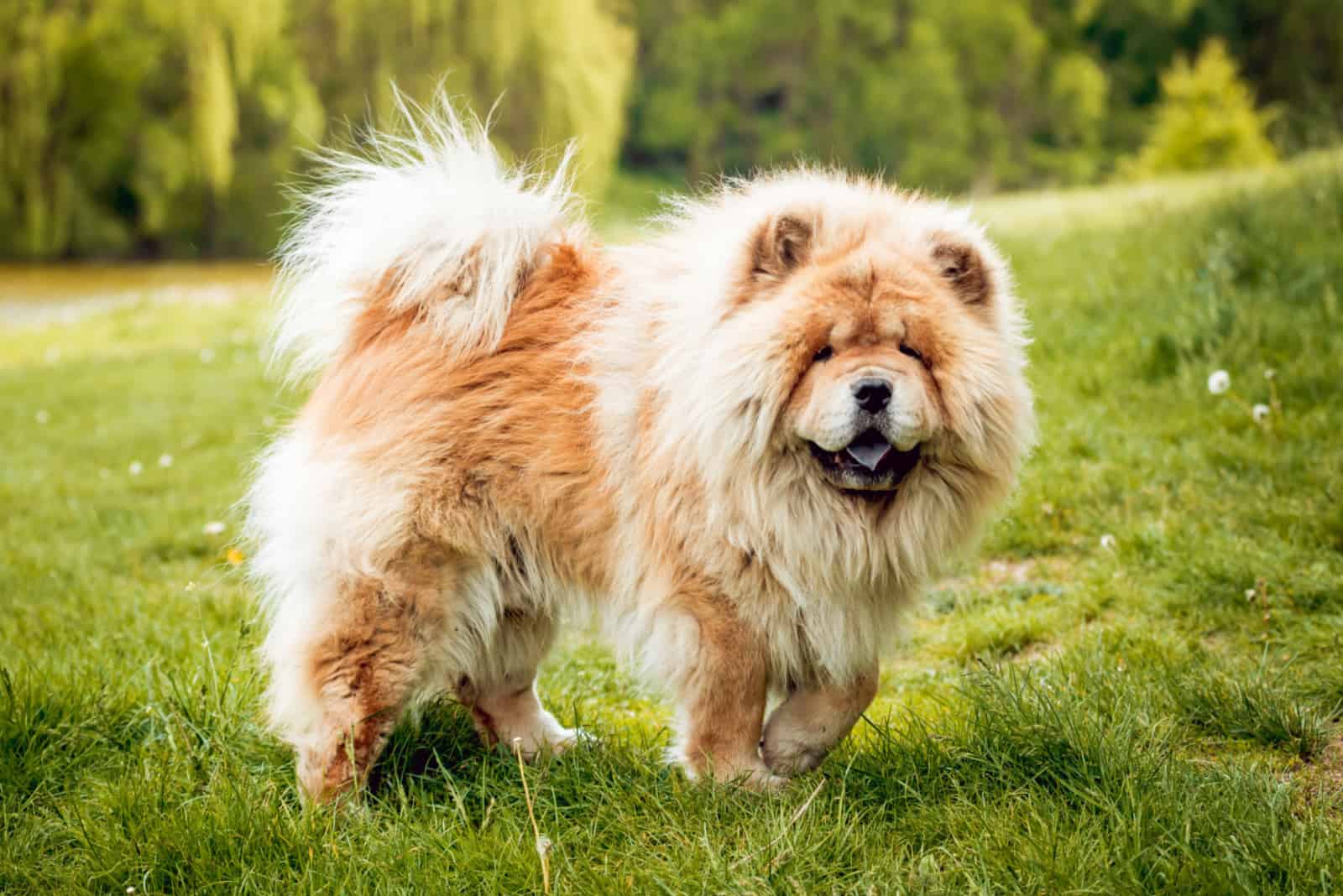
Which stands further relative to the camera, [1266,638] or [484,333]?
[1266,638]

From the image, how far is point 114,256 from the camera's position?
26281 mm

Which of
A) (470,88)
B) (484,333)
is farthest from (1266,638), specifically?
(470,88)

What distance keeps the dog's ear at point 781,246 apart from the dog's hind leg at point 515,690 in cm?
121

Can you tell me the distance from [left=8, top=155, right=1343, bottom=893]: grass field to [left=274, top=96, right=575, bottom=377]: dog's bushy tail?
0.88m

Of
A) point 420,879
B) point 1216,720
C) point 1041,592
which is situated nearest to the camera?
point 420,879

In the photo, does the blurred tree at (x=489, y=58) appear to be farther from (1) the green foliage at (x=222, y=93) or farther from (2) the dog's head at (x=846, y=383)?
(2) the dog's head at (x=846, y=383)

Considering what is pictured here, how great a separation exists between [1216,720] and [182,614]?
3.59 meters

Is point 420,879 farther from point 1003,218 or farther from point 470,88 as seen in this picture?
point 470,88

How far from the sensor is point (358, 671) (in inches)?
118

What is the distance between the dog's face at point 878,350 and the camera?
2.68 meters

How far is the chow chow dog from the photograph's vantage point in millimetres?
2826

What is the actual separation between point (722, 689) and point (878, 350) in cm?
92

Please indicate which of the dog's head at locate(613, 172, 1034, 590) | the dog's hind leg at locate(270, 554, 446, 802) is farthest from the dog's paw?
the dog's hind leg at locate(270, 554, 446, 802)

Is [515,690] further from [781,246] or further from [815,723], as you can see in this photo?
[781,246]
